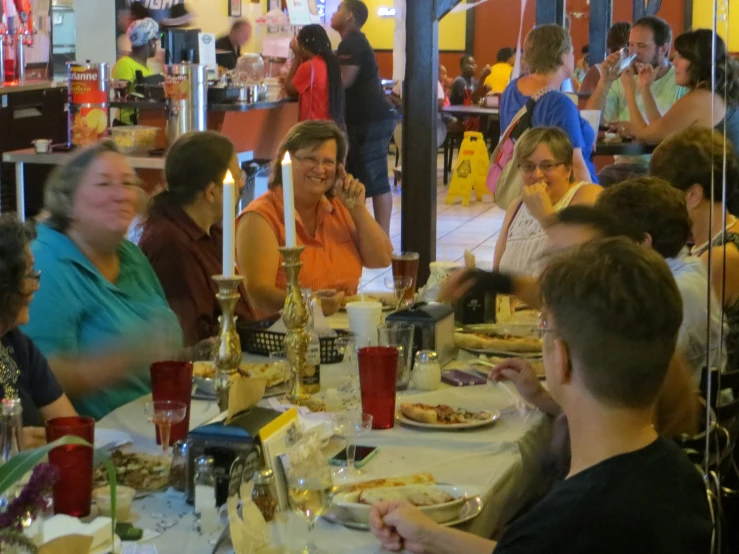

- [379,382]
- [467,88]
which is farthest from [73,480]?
[467,88]

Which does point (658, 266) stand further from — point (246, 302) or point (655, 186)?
point (246, 302)

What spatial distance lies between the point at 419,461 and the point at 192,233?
1340 millimetres

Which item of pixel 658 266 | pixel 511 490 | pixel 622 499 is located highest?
pixel 658 266

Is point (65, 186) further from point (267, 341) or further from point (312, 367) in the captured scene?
point (312, 367)

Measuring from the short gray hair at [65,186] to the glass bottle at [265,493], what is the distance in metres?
1.22

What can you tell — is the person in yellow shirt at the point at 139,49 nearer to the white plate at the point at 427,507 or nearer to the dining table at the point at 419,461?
the dining table at the point at 419,461

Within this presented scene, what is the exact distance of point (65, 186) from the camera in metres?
2.47

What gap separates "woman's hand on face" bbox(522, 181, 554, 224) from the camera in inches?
136

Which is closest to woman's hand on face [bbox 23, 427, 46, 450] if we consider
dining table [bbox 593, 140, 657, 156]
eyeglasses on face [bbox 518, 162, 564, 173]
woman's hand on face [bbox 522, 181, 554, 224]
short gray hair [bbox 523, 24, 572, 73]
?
woman's hand on face [bbox 522, 181, 554, 224]

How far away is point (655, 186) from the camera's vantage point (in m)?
2.42

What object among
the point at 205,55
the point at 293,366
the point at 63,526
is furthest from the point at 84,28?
the point at 63,526

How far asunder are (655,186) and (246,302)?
1270 millimetres

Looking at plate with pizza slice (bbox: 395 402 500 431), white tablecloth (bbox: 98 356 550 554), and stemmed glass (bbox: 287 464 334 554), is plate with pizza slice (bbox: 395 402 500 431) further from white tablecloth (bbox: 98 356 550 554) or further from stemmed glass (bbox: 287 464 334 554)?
stemmed glass (bbox: 287 464 334 554)

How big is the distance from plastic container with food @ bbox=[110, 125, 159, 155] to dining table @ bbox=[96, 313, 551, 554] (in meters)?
3.49
